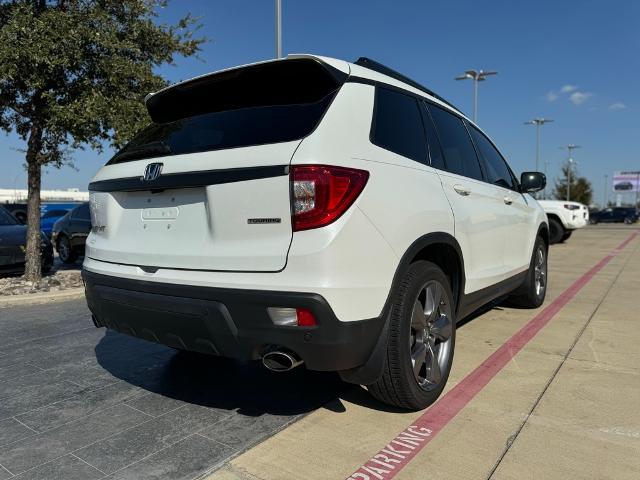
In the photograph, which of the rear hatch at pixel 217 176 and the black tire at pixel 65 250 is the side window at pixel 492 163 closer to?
the rear hatch at pixel 217 176

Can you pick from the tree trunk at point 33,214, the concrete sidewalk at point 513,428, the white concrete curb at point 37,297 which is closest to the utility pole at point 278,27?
the tree trunk at point 33,214

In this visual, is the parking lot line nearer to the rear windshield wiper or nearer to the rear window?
the rear window

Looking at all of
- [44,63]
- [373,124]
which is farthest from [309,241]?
[44,63]

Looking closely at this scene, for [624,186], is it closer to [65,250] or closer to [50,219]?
[50,219]

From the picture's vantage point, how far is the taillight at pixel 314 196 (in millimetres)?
2289

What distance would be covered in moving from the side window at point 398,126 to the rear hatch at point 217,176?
1.08 feet

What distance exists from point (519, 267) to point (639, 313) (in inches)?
73.7

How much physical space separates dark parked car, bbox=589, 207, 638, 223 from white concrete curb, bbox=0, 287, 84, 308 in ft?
170

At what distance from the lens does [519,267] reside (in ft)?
16.2

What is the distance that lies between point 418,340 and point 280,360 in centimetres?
95

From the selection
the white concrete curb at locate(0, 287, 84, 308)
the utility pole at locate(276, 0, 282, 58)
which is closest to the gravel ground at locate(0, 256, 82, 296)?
the white concrete curb at locate(0, 287, 84, 308)

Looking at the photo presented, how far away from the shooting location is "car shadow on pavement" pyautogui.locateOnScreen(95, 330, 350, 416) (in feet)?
10.6

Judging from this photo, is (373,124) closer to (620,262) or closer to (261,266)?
(261,266)

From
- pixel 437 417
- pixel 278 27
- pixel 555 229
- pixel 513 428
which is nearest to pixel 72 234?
pixel 278 27
